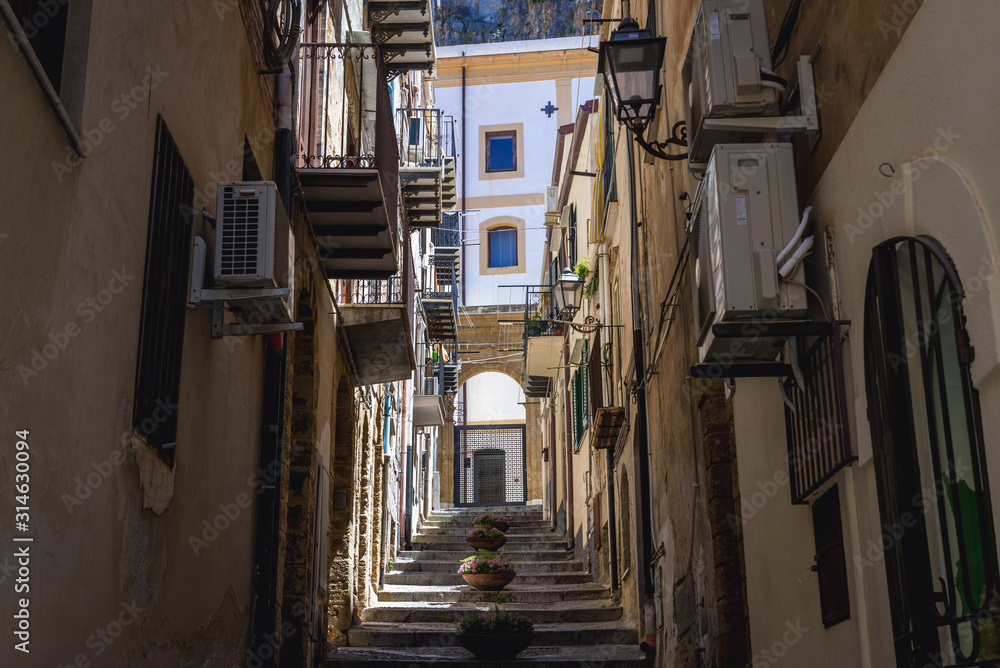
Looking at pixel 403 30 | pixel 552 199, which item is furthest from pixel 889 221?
pixel 552 199

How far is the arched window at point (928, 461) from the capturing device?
347 centimetres

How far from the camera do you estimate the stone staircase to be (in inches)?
418

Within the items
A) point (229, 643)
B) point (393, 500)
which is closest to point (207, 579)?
point (229, 643)

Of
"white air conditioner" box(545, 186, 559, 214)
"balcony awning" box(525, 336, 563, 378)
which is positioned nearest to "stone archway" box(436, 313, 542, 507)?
"white air conditioner" box(545, 186, 559, 214)

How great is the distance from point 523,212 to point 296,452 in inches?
1106

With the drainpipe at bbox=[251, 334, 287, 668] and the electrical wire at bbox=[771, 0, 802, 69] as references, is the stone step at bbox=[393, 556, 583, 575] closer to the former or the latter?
the drainpipe at bbox=[251, 334, 287, 668]

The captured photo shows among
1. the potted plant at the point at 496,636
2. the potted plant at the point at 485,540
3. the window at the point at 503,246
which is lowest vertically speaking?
the potted plant at the point at 496,636

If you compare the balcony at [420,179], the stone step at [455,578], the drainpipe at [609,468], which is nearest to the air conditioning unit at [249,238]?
the drainpipe at [609,468]

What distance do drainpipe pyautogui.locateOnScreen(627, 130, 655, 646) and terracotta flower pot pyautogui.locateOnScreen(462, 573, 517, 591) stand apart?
3.18 m

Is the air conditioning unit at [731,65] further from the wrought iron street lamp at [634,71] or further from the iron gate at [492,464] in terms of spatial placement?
the iron gate at [492,464]

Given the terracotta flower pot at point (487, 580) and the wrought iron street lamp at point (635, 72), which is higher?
the wrought iron street lamp at point (635, 72)

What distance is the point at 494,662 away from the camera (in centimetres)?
1044

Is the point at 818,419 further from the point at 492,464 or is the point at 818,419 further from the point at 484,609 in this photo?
the point at 492,464

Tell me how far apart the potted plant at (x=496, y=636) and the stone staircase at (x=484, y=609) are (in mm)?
126
